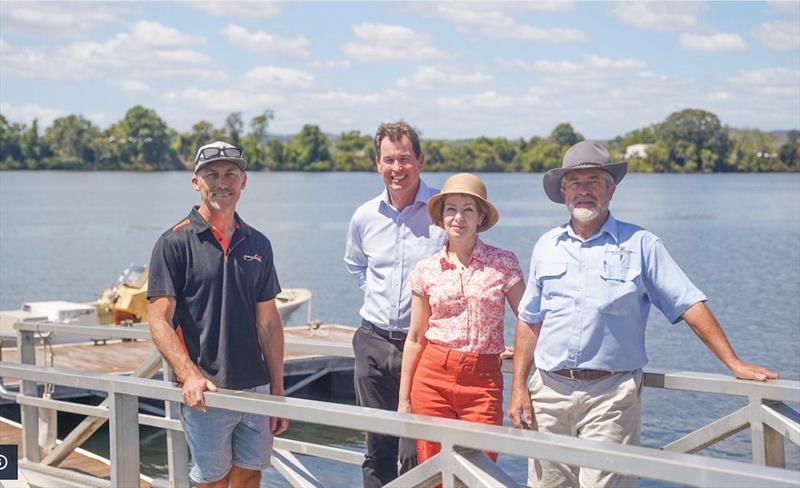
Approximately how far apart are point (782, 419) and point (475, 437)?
128cm

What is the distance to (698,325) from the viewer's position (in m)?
3.80

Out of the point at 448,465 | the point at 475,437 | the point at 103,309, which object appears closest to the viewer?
the point at 475,437

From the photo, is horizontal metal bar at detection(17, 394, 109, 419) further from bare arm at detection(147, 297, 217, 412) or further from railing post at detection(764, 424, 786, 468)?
railing post at detection(764, 424, 786, 468)

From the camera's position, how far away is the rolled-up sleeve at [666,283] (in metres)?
3.81

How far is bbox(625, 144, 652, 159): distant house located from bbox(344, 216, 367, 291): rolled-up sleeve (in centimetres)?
15617

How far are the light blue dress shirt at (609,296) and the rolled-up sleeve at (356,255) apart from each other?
4.17ft

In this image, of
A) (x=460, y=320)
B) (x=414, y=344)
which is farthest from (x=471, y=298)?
(x=414, y=344)

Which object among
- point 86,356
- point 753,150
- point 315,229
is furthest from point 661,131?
point 86,356

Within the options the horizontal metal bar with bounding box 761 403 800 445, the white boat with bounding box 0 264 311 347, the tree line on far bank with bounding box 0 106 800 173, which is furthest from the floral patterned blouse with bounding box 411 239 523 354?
the tree line on far bank with bounding box 0 106 800 173

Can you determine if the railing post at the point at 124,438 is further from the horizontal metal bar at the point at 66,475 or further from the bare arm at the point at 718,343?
the bare arm at the point at 718,343

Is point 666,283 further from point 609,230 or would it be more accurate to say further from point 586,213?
point 586,213

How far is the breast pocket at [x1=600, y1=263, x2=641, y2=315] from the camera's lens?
385 centimetres

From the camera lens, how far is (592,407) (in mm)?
3906

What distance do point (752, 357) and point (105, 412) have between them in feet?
53.7
